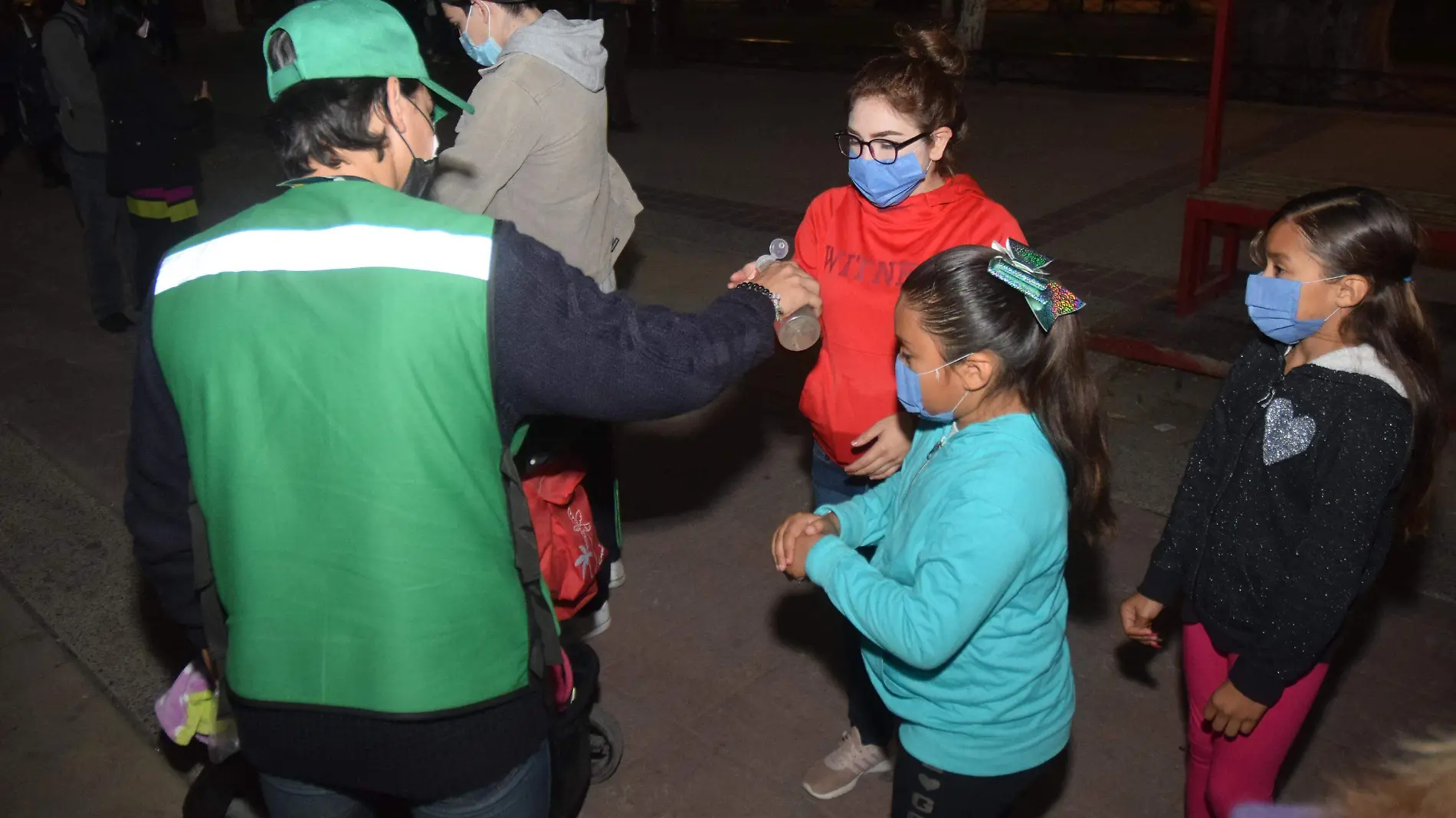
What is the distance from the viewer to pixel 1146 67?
13695mm

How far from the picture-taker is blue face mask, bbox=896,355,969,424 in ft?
7.04

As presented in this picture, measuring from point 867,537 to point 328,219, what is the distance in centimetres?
126

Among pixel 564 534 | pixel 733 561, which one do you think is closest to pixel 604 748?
pixel 564 534

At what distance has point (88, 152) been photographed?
6.82 meters

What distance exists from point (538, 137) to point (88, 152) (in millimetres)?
5013

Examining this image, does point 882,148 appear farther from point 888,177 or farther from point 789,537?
point 789,537

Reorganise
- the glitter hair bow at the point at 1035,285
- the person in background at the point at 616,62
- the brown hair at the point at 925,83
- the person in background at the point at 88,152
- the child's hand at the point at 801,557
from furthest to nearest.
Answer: the person in background at the point at 616,62 < the person in background at the point at 88,152 < the brown hair at the point at 925,83 < the child's hand at the point at 801,557 < the glitter hair bow at the point at 1035,285

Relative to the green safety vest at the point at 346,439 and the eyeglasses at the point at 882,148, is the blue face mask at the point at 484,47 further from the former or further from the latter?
the green safety vest at the point at 346,439

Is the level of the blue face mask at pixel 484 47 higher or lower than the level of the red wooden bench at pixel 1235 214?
higher

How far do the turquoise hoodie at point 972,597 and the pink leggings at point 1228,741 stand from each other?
0.45 meters

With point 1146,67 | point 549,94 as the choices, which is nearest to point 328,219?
point 549,94

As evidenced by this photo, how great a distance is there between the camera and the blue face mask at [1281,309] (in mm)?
2281

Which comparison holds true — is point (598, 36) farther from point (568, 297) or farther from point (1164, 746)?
point (1164, 746)

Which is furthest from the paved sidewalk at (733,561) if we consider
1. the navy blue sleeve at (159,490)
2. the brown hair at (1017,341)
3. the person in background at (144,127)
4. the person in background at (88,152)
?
the navy blue sleeve at (159,490)
